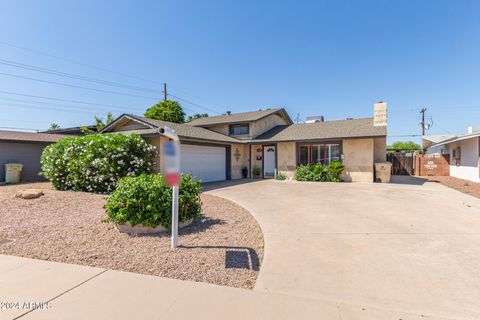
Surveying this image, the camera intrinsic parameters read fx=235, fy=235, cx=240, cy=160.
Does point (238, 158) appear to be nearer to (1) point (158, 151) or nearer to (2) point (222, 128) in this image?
(2) point (222, 128)

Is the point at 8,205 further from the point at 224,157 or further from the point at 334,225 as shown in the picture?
the point at 224,157

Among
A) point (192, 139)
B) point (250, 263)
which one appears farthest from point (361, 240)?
point (192, 139)

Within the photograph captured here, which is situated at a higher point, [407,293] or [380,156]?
[380,156]

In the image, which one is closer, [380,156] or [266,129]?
[380,156]

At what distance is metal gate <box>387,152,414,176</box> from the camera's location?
19.1 meters

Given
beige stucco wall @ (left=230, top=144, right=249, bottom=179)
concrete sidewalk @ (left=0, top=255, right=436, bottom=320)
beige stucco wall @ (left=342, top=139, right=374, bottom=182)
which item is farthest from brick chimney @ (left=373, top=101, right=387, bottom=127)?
concrete sidewalk @ (left=0, top=255, right=436, bottom=320)

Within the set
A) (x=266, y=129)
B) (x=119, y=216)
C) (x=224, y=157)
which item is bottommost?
(x=119, y=216)

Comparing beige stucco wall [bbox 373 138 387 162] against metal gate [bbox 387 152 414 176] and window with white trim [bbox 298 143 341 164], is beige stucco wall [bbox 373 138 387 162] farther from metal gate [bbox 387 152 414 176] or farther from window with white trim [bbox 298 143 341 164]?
metal gate [bbox 387 152 414 176]

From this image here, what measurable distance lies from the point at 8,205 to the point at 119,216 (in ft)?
16.7

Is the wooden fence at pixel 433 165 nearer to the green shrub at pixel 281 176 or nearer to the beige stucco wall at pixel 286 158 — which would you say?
the beige stucco wall at pixel 286 158

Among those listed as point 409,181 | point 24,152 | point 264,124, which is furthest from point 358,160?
point 24,152

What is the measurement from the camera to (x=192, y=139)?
1230 centimetres

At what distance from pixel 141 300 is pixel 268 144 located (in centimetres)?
1470

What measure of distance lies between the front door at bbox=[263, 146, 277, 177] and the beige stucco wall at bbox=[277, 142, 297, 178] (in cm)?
52
